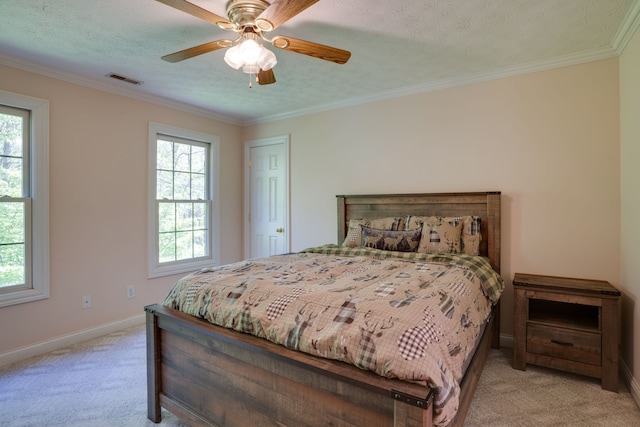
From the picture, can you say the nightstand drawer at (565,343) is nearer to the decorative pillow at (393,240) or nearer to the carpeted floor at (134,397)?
the carpeted floor at (134,397)

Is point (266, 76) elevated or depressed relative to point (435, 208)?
elevated

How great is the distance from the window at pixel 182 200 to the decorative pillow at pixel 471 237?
2965 millimetres

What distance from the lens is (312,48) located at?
193 centimetres

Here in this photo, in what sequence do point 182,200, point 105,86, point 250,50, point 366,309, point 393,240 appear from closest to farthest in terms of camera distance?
point 366,309 → point 250,50 → point 393,240 → point 105,86 → point 182,200

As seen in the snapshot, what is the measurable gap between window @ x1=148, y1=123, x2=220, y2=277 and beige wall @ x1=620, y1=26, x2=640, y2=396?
3998 millimetres

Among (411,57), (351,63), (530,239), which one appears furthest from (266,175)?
(530,239)

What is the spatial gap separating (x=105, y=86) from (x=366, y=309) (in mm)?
3316

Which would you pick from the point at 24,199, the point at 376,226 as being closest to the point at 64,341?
the point at 24,199

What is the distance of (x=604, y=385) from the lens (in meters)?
2.16

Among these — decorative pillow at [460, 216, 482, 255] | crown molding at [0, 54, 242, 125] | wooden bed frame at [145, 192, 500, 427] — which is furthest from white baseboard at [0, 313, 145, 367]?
decorative pillow at [460, 216, 482, 255]

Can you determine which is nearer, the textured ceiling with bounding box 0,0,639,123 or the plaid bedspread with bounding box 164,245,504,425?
the plaid bedspread with bounding box 164,245,504,425

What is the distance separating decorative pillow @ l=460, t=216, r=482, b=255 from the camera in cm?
270

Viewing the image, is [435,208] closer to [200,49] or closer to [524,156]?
[524,156]

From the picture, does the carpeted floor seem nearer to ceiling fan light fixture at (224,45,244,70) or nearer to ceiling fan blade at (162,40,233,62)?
ceiling fan light fixture at (224,45,244,70)
